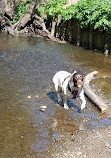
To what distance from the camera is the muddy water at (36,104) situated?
5070 millimetres

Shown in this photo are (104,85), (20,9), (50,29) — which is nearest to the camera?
(104,85)

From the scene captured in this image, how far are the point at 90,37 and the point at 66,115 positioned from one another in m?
8.03

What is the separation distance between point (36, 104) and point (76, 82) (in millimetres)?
1803

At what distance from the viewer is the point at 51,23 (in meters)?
17.8

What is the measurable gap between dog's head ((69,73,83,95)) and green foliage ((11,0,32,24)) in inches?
600

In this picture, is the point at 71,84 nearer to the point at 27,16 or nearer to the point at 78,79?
the point at 78,79

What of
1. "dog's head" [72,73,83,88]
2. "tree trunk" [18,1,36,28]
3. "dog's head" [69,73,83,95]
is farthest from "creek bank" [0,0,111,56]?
"dog's head" [72,73,83,88]

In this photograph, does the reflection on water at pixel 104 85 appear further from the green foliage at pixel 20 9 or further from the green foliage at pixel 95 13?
the green foliage at pixel 20 9

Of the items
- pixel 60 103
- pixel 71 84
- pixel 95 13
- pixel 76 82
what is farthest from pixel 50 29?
pixel 76 82

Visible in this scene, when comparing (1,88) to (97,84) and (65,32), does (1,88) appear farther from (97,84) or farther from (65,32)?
(65,32)

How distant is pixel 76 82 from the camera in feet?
18.1

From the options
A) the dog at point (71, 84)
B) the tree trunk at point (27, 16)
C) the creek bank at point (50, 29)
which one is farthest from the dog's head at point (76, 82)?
the tree trunk at point (27, 16)

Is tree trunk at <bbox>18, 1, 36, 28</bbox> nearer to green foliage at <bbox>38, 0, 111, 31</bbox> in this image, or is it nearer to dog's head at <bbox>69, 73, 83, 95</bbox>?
green foliage at <bbox>38, 0, 111, 31</bbox>

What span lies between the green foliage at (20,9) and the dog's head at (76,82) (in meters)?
15.2
